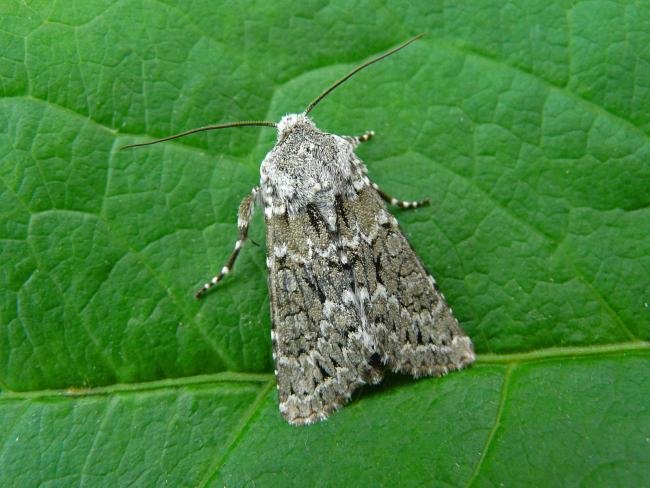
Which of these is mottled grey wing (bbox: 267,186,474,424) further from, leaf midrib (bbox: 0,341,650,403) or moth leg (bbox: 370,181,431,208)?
leaf midrib (bbox: 0,341,650,403)

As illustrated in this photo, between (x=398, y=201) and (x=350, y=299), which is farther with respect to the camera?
(x=398, y=201)

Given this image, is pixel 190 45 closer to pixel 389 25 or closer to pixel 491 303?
pixel 389 25

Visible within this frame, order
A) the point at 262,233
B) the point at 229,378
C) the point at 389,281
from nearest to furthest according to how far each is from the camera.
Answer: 1. the point at 229,378
2. the point at 389,281
3. the point at 262,233

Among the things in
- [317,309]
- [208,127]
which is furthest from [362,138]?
[317,309]

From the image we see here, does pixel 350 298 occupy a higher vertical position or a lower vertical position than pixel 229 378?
higher

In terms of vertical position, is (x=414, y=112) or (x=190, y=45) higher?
(x=190, y=45)

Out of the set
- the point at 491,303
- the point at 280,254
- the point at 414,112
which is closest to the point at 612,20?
the point at 414,112

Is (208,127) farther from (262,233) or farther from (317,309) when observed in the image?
(317,309)
